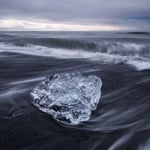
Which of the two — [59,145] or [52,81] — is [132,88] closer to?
[52,81]

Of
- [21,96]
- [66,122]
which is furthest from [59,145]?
[21,96]

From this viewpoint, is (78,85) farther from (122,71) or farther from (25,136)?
(122,71)

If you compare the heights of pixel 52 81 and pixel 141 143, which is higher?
pixel 52 81

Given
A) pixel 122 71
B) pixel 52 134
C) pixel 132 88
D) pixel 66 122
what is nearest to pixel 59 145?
pixel 52 134

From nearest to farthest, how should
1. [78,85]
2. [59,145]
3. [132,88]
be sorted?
[59,145] → [78,85] → [132,88]

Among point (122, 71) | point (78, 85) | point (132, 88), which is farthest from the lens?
point (122, 71)

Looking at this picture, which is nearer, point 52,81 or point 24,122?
point 24,122
